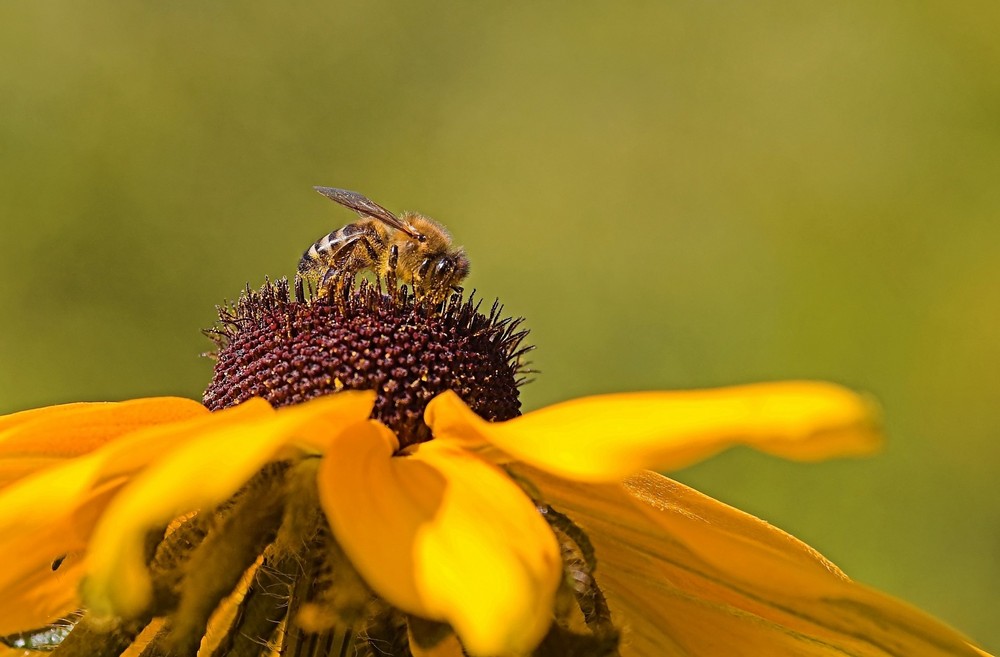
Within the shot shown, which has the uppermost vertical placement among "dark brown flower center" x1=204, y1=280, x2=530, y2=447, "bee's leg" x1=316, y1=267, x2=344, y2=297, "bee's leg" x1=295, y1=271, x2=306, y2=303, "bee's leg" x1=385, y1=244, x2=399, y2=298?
"bee's leg" x1=385, y1=244, x2=399, y2=298

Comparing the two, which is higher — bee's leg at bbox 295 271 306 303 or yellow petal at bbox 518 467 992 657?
bee's leg at bbox 295 271 306 303

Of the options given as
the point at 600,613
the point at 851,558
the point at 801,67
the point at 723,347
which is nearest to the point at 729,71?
the point at 801,67

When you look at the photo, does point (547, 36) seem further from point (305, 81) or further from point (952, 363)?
point (952, 363)

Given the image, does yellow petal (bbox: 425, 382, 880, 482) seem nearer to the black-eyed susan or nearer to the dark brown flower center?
the black-eyed susan

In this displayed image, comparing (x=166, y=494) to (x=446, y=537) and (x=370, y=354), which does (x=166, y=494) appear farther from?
(x=370, y=354)

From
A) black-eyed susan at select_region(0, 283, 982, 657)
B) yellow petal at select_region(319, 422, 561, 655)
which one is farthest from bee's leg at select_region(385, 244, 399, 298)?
yellow petal at select_region(319, 422, 561, 655)

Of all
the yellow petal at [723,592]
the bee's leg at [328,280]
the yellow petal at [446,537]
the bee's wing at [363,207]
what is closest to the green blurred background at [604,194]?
the bee's wing at [363,207]

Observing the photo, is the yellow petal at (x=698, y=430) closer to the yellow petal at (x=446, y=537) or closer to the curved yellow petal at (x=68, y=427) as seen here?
the yellow petal at (x=446, y=537)
